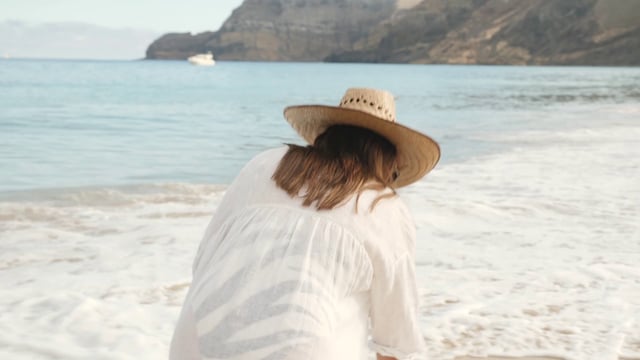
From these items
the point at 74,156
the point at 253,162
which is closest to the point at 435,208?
the point at 253,162

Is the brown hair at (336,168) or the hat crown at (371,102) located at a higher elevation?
the hat crown at (371,102)

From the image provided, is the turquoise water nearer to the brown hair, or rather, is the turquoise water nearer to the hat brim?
the hat brim

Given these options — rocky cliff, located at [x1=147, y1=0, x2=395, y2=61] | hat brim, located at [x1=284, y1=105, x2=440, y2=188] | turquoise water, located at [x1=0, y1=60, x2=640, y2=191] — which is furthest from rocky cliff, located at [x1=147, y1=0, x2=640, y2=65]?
hat brim, located at [x1=284, y1=105, x2=440, y2=188]

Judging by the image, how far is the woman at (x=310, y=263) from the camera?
1764mm

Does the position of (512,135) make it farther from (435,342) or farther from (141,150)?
(435,342)

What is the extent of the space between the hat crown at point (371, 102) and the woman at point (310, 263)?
0.02 m

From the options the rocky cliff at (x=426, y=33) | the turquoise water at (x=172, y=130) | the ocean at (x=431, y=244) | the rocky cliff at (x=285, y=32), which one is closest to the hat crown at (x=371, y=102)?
the ocean at (x=431, y=244)

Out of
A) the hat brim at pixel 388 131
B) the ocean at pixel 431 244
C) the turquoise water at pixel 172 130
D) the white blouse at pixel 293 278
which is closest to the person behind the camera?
the white blouse at pixel 293 278

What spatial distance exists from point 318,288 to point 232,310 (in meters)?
0.17

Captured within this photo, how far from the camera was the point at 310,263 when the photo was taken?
1765 millimetres

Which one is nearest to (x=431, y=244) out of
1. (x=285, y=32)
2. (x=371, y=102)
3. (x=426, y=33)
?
(x=371, y=102)

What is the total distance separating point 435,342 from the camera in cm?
377

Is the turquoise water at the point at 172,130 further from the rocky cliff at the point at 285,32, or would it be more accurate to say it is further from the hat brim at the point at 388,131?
the rocky cliff at the point at 285,32

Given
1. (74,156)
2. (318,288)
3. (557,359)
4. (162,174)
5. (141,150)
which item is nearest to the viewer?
(318,288)
